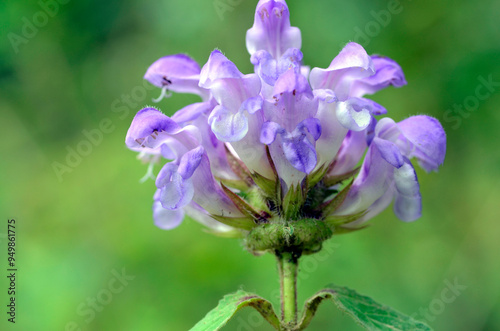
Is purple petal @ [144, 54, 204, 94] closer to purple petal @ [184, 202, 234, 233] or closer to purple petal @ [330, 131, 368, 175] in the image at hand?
purple petal @ [184, 202, 234, 233]

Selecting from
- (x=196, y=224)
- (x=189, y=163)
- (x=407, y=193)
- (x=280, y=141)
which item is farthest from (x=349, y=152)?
(x=196, y=224)

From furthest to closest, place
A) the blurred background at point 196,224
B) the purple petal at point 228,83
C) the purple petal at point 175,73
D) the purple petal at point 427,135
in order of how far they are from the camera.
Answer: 1. the blurred background at point 196,224
2. the purple petal at point 175,73
3. the purple petal at point 427,135
4. the purple petal at point 228,83

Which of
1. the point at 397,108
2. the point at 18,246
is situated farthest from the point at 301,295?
the point at 18,246

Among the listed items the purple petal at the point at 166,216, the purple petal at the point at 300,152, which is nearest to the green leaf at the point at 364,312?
the purple petal at the point at 300,152

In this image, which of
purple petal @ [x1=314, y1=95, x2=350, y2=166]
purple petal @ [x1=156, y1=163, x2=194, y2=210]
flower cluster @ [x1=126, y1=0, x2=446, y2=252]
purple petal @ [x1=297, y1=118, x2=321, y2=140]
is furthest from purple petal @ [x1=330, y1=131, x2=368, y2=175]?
purple petal @ [x1=156, y1=163, x2=194, y2=210]

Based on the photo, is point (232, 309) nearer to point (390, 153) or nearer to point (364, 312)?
point (364, 312)

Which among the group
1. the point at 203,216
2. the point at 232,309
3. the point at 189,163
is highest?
the point at 189,163

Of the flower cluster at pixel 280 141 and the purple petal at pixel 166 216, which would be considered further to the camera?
A: the purple petal at pixel 166 216

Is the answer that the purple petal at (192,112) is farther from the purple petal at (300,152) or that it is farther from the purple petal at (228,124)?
the purple petal at (300,152)
